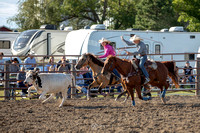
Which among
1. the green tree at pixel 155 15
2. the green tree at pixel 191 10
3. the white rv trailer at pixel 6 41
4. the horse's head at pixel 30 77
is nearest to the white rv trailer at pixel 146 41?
the green tree at pixel 191 10

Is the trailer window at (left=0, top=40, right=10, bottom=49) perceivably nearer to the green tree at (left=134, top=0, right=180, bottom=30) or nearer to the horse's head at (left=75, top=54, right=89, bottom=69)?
the green tree at (left=134, top=0, right=180, bottom=30)

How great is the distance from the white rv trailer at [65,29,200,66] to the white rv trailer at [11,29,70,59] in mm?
2984

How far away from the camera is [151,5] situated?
29141 mm

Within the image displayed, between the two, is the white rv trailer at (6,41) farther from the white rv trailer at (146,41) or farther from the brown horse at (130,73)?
the brown horse at (130,73)

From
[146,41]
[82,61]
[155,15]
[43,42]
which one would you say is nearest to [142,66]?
[82,61]

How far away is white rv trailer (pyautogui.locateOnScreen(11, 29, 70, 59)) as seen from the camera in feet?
71.1

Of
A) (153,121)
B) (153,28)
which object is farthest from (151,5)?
(153,121)

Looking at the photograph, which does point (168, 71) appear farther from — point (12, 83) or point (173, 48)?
point (173, 48)

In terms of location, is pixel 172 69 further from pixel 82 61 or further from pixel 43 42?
pixel 43 42

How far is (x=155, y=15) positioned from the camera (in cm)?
2941

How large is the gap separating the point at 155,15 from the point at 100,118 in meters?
22.9

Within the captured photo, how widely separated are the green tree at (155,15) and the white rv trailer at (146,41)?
32.8 ft

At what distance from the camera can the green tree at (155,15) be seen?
29016 millimetres

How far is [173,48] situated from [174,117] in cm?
1160
